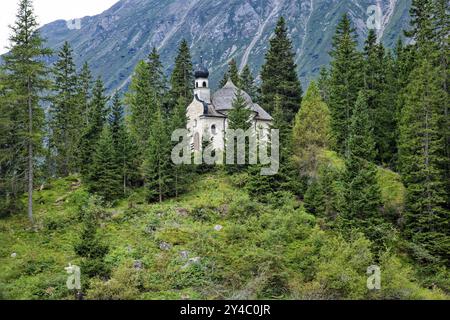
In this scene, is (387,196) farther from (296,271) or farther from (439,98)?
(296,271)

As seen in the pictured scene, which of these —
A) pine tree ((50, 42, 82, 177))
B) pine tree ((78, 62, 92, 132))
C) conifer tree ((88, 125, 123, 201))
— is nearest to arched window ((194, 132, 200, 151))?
conifer tree ((88, 125, 123, 201))

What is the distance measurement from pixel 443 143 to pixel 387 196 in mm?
6393

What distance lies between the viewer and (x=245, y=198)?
129 feet

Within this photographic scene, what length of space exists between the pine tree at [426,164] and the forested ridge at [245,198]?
0.50 ft

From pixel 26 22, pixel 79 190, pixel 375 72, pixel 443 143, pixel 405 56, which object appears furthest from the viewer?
pixel 375 72

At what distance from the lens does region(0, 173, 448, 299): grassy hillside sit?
88.0ft

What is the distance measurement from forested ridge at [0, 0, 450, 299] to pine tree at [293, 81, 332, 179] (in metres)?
0.13

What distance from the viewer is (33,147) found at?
36.8 m

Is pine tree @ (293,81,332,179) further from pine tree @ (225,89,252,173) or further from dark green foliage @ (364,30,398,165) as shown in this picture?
dark green foliage @ (364,30,398,165)

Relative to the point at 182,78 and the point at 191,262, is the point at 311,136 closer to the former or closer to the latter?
the point at 191,262

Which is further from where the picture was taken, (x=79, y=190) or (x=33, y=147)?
(x=79, y=190)

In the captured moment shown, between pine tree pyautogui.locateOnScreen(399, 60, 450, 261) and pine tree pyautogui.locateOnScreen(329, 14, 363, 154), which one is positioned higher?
pine tree pyautogui.locateOnScreen(329, 14, 363, 154)

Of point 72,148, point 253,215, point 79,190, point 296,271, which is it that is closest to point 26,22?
point 79,190

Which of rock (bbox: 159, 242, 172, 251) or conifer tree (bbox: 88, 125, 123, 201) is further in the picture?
conifer tree (bbox: 88, 125, 123, 201)
